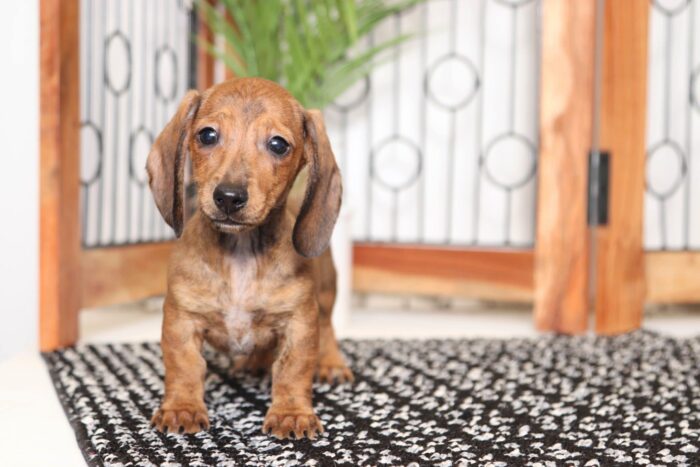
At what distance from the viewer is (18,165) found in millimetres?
2232

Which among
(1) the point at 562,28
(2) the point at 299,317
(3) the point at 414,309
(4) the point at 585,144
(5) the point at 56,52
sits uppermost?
(1) the point at 562,28

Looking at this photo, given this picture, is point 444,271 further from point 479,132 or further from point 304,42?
point 304,42

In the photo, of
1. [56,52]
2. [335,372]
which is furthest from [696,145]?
[56,52]

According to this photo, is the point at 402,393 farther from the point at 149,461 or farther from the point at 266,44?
the point at 266,44

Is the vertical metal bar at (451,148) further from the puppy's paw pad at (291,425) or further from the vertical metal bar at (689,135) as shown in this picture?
the puppy's paw pad at (291,425)

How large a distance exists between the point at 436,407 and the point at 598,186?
1.35 m

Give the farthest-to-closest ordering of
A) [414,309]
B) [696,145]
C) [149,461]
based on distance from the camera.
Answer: [414,309], [696,145], [149,461]

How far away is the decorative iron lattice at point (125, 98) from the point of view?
250cm

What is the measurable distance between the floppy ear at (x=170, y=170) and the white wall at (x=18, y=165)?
0.92 m

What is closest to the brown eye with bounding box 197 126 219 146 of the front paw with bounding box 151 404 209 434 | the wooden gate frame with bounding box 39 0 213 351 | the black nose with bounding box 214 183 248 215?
the black nose with bounding box 214 183 248 215

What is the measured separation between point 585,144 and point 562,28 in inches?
15.9

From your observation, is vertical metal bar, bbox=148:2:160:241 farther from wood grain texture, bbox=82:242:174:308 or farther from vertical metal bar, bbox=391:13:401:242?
vertical metal bar, bbox=391:13:401:242

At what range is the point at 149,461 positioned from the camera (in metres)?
1.26

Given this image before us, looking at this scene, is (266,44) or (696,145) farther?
(696,145)
